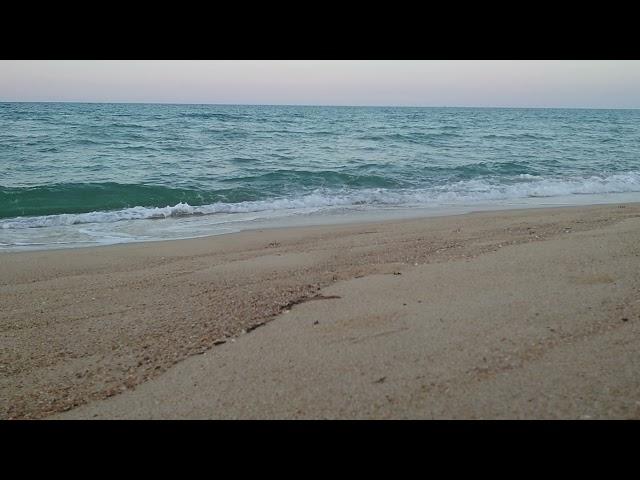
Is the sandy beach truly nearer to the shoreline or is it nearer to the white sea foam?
the shoreline

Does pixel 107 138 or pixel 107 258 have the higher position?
pixel 107 138

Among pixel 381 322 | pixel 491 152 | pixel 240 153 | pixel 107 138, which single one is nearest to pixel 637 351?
pixel 381 322

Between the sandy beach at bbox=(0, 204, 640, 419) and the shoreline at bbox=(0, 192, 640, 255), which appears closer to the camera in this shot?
the sandy beach at bbox=(0, 204, 640, 419)

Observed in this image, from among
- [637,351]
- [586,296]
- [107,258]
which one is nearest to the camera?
[637,351]

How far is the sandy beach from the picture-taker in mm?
2420

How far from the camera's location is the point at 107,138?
2159cm

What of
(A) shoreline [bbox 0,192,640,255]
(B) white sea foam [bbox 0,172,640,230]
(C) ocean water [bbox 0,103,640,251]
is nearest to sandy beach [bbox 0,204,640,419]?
(A) shoreline [bbox 0,192,640,255]

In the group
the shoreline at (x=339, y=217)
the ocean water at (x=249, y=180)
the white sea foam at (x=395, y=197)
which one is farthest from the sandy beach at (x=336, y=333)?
the white sea foam at (x=395, y=197)

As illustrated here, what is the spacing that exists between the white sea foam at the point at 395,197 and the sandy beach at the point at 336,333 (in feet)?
11.7

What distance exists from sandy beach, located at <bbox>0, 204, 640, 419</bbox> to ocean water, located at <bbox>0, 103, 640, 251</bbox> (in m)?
3.28
